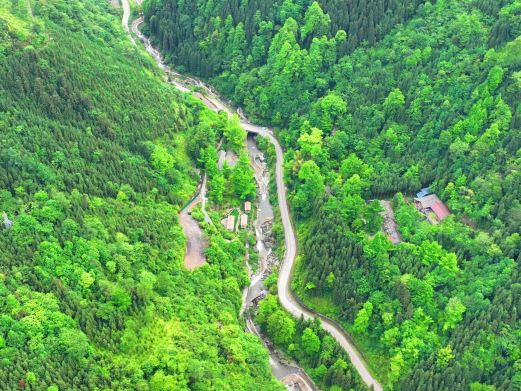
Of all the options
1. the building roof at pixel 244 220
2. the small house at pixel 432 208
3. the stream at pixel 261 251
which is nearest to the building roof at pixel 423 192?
the small house at pixel 432 208

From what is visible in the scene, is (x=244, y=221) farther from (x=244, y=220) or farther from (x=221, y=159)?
(x=221, y=159)

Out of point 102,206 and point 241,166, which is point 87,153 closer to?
point 102,206

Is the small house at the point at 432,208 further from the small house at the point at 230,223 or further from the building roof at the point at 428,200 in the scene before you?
the small house at the point at 230,223

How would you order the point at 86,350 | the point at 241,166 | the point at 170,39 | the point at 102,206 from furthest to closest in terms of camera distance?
the point at 170,39 < the point at 241,166 < the point at 102,206 < the point at 86,350

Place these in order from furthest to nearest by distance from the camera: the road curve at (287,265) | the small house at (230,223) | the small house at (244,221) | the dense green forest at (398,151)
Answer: the small house at (244,221), the small house at (230,223), the road curve at (287,265), the dense green forest at (398,151)

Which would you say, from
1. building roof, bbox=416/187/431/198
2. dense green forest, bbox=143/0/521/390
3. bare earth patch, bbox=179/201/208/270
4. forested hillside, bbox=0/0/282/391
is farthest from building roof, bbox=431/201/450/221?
bare earth patch, bbox=179/201/208/270

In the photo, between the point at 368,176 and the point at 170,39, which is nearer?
the point at 368,176

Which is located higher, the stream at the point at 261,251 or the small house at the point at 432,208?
the small house at the point at 432,208

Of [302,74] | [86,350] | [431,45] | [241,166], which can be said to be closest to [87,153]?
[241,166]

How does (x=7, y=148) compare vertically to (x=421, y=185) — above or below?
below
